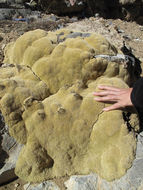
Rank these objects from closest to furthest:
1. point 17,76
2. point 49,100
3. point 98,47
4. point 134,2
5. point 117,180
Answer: point 117,180
point 49,100
point 17,76
point 98,47
point 134,2

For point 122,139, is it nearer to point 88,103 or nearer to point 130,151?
point 130,151

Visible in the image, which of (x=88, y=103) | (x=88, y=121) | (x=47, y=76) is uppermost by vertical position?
(x=47, y=76)

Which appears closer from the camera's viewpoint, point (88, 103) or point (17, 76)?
point (88, 103)

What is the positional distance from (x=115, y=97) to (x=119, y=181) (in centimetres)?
117

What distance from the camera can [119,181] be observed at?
2.22m

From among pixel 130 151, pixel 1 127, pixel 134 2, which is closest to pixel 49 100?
pixel 1 127

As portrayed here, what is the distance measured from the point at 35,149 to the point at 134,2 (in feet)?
39.9

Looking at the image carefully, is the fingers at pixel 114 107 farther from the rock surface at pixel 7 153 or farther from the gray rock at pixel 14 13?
the gray rock at pixel 14 13

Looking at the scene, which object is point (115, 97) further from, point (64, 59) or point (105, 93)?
point (64, 59)

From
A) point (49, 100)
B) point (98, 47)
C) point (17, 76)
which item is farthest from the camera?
point (98, 47)

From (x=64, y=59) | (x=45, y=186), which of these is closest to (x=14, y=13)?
(x=64, y=59)

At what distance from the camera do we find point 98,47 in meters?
3.19

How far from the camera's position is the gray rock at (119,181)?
2.17 metres

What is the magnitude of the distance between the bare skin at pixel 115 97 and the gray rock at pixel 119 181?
59cm
